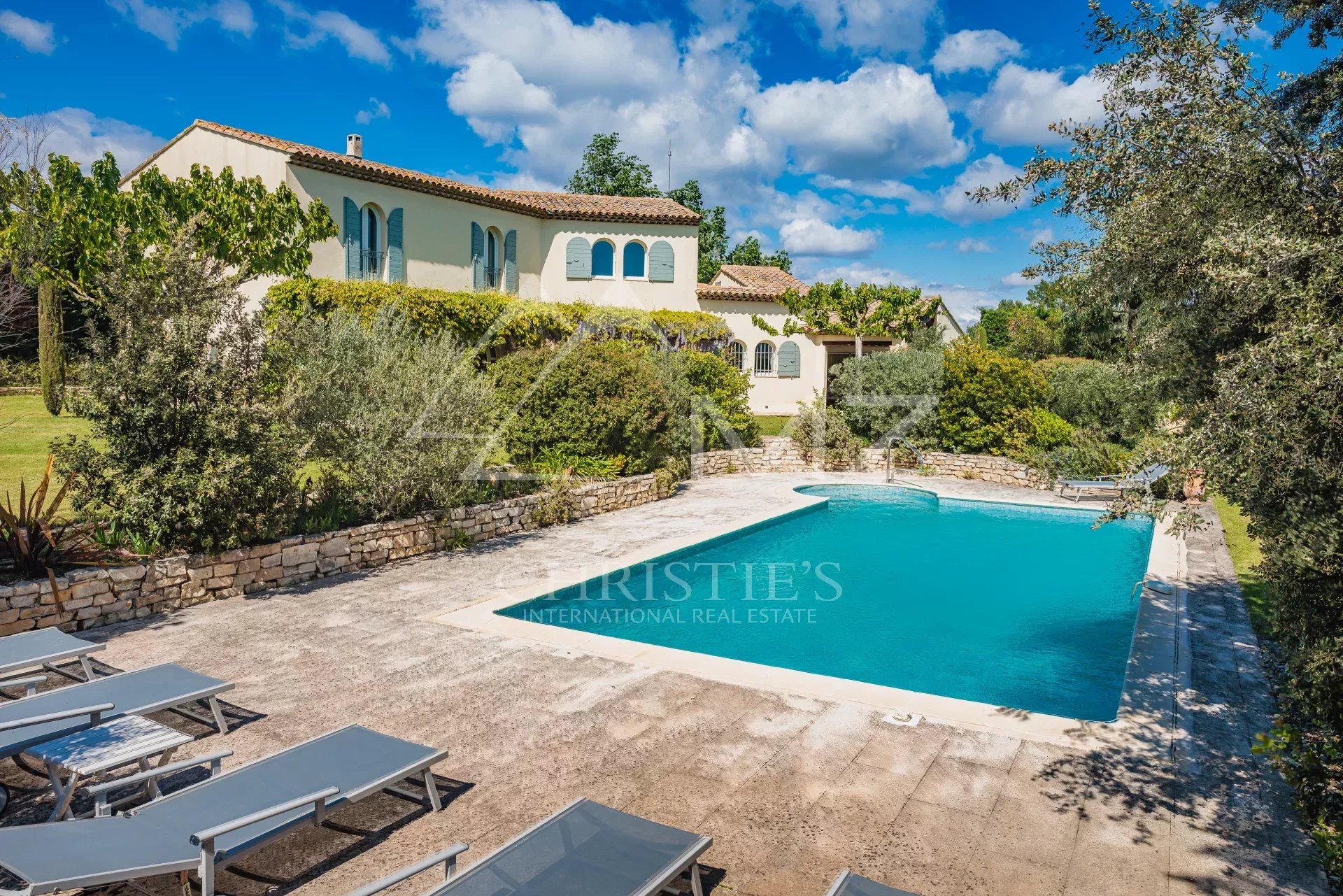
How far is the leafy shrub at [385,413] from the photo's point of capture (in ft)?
34.8

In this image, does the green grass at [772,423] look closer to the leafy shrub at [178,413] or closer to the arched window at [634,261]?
the arched window at [634,261]

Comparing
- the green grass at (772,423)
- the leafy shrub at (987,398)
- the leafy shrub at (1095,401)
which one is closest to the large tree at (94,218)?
the green grass at (772,423)

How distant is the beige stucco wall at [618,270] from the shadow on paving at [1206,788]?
23383 mm

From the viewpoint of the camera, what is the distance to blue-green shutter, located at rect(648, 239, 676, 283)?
28875 millimetres

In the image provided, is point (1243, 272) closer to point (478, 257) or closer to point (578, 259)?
point (478, 257)

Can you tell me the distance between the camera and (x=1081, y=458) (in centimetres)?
1958

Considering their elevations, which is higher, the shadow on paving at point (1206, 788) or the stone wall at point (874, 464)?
the stone wall at point (874, 464)

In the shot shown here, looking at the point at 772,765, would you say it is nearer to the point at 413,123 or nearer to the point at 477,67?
the point at 477,67

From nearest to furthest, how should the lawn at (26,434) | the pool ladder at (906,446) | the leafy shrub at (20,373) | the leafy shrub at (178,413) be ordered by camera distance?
the leafy shrub at (178,413), the lawn at (26,434), the leafy shrub at (20,373), the pool ladder at (906,446)

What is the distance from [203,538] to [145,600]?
832 millimetres

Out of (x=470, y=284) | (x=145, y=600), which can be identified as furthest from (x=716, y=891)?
(x=470, y=284)

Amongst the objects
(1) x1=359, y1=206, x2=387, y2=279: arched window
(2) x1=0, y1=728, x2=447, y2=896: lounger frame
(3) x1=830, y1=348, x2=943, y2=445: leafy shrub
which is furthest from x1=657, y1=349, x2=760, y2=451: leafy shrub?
(2) x1=0, y1=728, x2=447, y2=896: lounger frame

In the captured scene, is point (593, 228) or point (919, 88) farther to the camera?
point (593, 228)

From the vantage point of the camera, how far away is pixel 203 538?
8.90 meters
